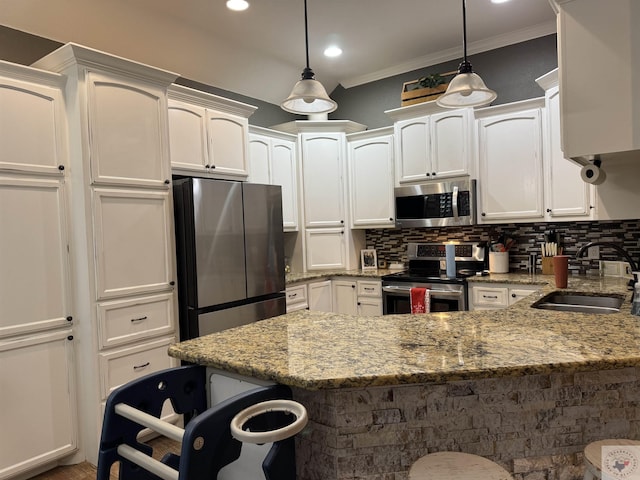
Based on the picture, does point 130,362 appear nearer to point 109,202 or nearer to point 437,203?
point 109,202

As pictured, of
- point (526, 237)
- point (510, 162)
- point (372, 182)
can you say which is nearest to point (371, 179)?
point (372, 182)

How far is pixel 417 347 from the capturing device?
58.2 inches

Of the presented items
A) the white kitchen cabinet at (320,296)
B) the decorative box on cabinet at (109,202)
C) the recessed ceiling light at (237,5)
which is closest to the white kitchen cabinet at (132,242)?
the decorative box on cabinet at (109,202)

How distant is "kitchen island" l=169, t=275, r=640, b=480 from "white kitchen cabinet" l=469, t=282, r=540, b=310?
1.89 m

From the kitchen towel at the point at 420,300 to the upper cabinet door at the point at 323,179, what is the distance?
1.27 meters

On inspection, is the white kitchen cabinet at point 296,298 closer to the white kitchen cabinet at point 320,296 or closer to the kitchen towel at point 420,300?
the white kitchen cabinet at point 320,296

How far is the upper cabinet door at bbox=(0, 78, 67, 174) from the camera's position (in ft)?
7.68

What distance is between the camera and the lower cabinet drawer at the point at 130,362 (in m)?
2.60

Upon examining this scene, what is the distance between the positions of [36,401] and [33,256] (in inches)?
32.1

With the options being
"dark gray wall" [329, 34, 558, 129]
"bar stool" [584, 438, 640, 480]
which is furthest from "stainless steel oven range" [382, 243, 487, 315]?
"bar stool" [584, 438, 640, 480]

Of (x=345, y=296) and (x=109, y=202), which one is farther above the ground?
(x=109, y=202)

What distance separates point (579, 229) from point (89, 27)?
162 inches

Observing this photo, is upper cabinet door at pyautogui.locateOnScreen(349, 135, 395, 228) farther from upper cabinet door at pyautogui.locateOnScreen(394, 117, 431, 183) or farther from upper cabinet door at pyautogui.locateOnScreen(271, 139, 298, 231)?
upper cabinet door at pyautogui.locateOnScreen(271, 139, 298, 231)

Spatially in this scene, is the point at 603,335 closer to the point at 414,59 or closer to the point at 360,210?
the point at 360,210
